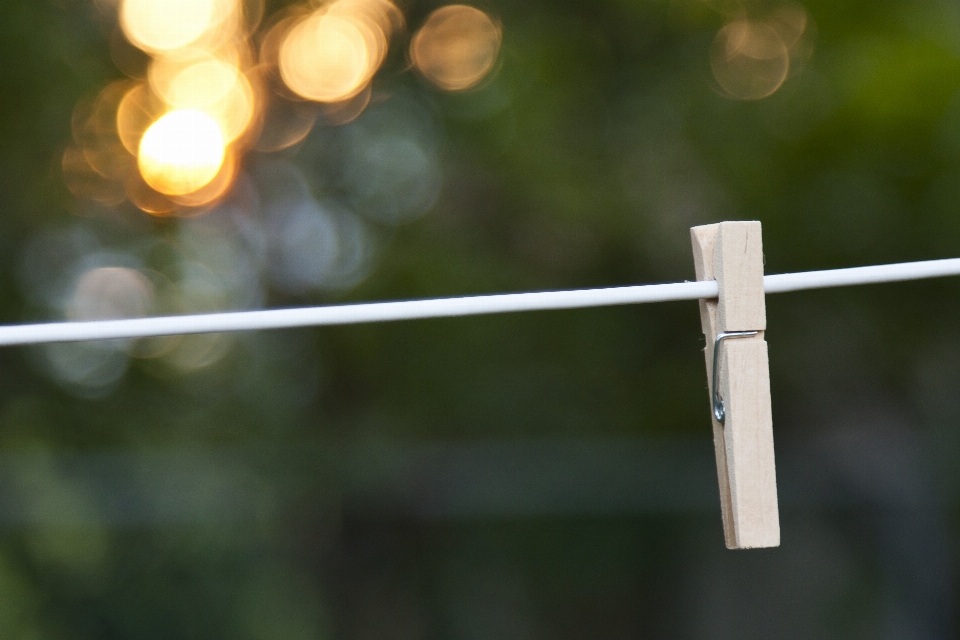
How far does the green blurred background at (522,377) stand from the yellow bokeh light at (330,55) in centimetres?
9

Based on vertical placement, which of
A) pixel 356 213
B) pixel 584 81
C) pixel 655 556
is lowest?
pixel 655 556

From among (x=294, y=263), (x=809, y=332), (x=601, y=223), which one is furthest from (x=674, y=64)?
(x=294, y=263)

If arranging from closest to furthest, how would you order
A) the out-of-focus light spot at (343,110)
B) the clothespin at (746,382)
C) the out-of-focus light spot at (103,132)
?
the clothespin at (746,382) → the out-of-focus light spot at (103,132) → the out-of-focus light spot at (343,110)

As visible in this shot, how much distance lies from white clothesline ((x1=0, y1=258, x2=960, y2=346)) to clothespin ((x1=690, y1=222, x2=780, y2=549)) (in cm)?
2

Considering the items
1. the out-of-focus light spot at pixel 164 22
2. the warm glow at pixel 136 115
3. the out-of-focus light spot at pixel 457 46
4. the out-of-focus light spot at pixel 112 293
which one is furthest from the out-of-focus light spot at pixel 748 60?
the out-of-focus light spot at pixel 112 293

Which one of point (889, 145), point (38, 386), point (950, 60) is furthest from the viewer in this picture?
point (38, 386)

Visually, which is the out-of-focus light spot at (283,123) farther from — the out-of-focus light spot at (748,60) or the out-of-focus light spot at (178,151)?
the out-of-focus light spot at (748,60)

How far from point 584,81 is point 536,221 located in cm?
53

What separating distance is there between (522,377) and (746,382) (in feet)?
8.92

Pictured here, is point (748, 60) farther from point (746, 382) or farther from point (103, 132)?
point (746, 382)

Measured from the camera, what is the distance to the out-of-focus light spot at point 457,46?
118 inches

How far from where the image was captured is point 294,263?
3.07 meters

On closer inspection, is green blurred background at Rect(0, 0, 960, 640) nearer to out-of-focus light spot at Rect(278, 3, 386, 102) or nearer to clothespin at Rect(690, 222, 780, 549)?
out-of-focus light spot at Rect(278, 3, 386, 102)

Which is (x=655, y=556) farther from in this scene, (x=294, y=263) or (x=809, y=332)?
(x=294, y=263)
